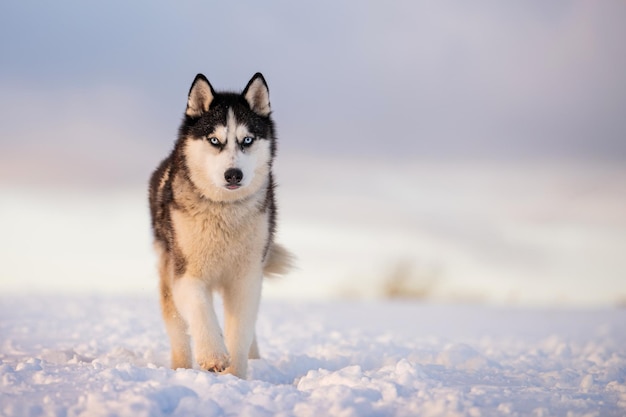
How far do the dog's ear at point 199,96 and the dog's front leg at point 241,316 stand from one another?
143cm

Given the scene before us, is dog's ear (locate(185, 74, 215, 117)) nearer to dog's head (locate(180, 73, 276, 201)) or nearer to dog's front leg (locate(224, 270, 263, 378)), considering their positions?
dog's head (locate(180, 73, 276, 201))

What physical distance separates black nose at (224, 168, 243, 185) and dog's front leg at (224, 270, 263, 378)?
82 cm

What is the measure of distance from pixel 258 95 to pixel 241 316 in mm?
1867

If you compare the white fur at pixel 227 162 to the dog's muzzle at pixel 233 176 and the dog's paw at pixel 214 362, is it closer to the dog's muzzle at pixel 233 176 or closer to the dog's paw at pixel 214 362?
the dog's muzzle at pixel 233 176

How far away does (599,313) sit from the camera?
48.4ft

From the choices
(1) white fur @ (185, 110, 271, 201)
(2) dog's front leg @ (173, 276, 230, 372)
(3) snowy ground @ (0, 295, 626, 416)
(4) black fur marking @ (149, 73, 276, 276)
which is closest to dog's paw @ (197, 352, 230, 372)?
(2) dog's front leg @ (173, 276, 230, 372)

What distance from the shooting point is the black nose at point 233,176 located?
561cm

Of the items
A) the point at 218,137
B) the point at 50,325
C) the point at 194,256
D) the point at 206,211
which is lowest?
the point at 50,325

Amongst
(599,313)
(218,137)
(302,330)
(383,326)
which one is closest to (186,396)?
(218,137)

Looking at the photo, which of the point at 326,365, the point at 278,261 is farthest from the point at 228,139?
the point at 326,365

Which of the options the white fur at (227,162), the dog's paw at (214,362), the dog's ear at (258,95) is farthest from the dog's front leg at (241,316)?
the dog's ear at (258,95)

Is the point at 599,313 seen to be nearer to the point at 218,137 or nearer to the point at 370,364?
the point at 370,364

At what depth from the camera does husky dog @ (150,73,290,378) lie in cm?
573

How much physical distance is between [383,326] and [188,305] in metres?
6.61
